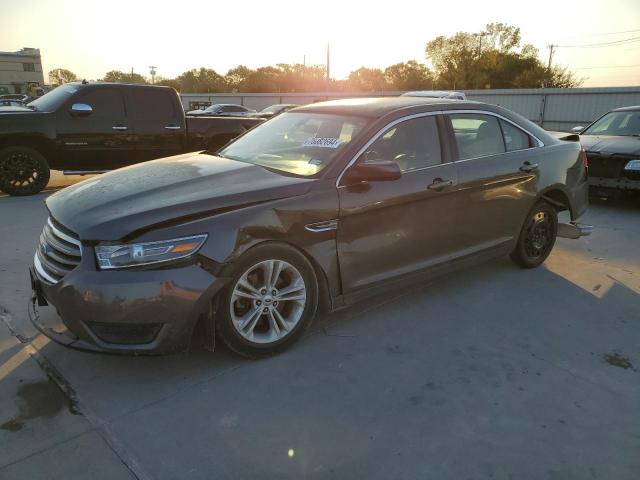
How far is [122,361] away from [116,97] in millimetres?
6730

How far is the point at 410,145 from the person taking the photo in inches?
154

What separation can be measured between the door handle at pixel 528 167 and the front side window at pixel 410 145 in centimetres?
105

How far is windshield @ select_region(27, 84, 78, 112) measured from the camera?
8336 mm

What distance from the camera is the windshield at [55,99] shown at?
8336mm

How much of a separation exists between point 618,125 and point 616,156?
1.54 meters

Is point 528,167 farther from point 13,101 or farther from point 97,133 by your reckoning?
point 13,101

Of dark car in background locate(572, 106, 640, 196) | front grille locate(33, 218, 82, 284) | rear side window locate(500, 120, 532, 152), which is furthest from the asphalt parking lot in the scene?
dark car in background locate(572, 106, 640, 196)

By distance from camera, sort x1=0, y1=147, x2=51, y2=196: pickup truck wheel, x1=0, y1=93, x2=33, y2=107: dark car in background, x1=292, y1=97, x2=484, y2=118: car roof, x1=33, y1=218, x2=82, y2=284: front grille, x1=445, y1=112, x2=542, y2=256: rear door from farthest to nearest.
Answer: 1. x1=0, y1=93, x2=33, y2=107: dark car in background
2. x1=0, y1=147, x2=51, y2=196: pickup truck wheel
3. x1=445, y1=112, x2=542, y2=256: rear door
4. x1=292, y1=97, x2=484, y2=118: car roof
5. x1=33, y1=218, x2=82, y2=284: front grille

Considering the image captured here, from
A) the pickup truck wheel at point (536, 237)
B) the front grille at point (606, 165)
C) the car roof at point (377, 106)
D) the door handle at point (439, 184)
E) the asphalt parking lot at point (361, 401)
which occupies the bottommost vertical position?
the asphalt parking lot at point (361, 401)

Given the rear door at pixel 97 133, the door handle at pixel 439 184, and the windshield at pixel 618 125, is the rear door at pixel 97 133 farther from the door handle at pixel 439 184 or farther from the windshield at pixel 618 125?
the windshield at pixel 618 125

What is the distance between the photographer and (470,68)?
57000mm

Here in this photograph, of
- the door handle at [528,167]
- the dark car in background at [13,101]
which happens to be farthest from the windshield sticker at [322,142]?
the dark car in background at [13,101]

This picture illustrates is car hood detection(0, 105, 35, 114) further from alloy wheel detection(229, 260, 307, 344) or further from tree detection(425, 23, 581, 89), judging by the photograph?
tree detection(425, 23, 581, 89)

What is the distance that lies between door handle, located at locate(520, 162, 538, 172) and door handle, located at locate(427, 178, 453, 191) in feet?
3.41
